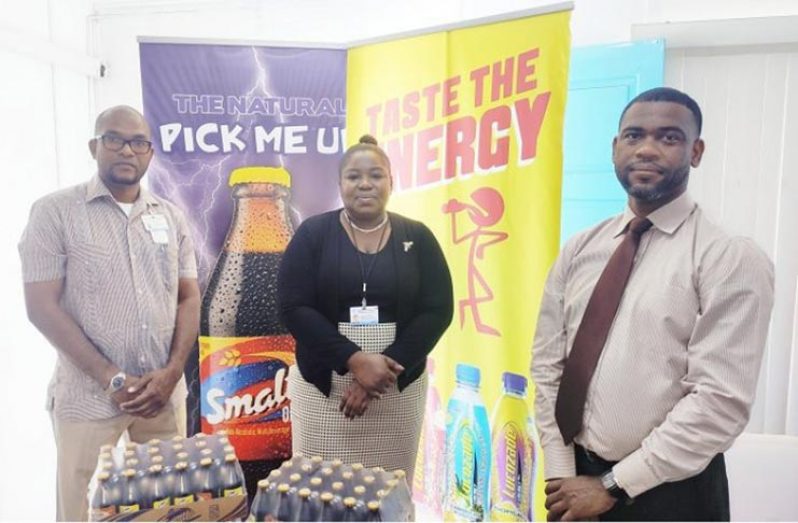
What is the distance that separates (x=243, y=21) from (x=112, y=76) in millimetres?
635

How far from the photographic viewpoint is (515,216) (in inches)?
73.2

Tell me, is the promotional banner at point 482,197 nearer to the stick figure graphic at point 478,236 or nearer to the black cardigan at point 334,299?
the stick figure graphic at point 478,236

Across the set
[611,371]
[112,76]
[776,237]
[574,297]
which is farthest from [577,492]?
[112,76]

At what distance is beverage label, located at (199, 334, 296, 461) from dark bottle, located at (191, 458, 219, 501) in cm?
69

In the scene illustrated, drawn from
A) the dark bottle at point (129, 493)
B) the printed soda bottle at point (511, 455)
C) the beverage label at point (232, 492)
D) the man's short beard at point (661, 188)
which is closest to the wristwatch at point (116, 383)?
the dark bottle at point (129, 493)

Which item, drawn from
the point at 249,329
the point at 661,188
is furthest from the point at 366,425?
the point at 661,188

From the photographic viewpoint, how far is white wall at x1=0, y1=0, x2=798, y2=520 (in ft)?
7.06

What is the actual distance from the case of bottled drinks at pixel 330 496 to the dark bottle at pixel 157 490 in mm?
201

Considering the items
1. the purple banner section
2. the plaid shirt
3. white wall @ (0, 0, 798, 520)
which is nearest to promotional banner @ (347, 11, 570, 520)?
the purple banner section

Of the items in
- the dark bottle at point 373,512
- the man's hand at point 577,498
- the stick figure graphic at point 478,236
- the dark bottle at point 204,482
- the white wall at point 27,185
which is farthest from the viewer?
the white wall at point 27,185

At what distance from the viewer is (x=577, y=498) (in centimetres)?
142

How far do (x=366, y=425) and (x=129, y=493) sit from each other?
67 cm

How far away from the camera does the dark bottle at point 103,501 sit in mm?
1234

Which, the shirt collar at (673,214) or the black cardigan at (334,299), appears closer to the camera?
the shirt collar at (673,214)
